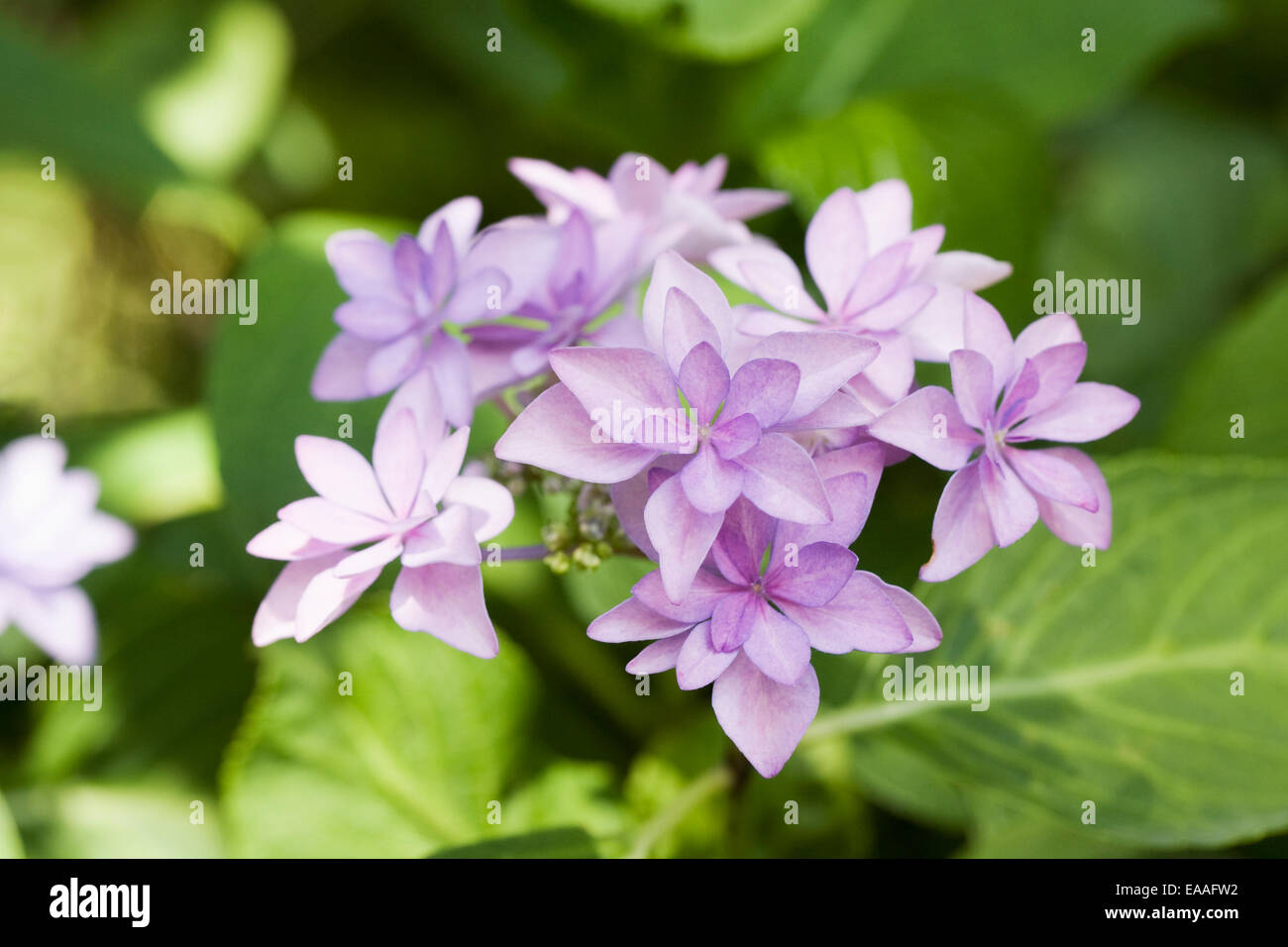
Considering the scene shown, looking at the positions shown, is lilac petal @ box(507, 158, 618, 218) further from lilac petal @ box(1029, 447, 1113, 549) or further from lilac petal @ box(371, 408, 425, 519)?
lilac petal @ box(1029, 447, 1113, 549)

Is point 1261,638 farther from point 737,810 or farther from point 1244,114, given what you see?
point 1244,114

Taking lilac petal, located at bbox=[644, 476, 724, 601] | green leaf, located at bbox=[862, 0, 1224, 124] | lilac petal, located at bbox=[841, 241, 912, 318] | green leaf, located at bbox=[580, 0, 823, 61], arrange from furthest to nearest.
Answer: green leaf, located at bbox=[862, 0, 1224, 124] < green leaf, located at bbox=[580, 0, 823, 61] < lilac petal, located at bbox=[841, 241, 912, 318] < lilac petal, located at bbox=[644, 476, 724, 601]

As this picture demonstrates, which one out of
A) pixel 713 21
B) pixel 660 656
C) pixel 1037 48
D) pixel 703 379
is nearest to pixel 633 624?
pixel 660 656

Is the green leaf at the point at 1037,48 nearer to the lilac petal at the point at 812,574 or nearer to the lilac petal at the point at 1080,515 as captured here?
the lilac petal at the point at 1080,515

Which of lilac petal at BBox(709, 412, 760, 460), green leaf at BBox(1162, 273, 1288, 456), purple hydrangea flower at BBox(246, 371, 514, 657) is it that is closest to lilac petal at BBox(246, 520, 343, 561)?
purple hydrangea flower at BBox(246, 371, 514, 657)

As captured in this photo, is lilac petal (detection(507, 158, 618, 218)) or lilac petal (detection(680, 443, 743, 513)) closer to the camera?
lilac petal (detection(680, 443, 743, 513))

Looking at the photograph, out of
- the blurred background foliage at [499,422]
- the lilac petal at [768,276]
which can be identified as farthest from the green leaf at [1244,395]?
the lilac petal at [768,276]

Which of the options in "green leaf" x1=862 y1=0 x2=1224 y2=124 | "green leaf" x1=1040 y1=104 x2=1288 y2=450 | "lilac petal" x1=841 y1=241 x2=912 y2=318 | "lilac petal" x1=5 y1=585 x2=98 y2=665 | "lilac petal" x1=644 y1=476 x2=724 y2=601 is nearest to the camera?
"lilac petal" x1=644 y1=476 x2=724 y2=601
